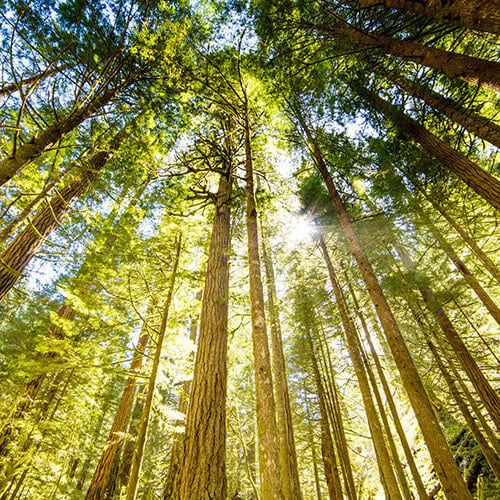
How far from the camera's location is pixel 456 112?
5.11 meters

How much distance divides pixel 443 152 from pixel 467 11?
2960 millimetres

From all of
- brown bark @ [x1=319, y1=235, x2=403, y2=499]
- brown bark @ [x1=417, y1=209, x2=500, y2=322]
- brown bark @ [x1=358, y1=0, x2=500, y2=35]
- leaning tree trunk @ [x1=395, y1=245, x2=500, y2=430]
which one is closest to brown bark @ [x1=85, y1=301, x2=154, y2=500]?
brown bark @ [x1=319, y1=235, x2=403, y2=499]

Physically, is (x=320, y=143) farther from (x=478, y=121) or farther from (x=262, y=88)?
(x=478, y=121)

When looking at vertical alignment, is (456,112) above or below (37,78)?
above

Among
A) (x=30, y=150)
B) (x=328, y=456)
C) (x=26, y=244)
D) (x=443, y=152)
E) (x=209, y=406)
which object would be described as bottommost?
(x=328, y=456)

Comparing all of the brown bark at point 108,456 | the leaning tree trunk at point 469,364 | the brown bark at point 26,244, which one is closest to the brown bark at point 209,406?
the brown bark at point 108,456

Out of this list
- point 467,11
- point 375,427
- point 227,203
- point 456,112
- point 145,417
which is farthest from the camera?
point 227,203

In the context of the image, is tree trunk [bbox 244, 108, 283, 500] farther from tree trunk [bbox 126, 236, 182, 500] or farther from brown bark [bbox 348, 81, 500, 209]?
brown bark [bbox 348, 81, 500, 209]

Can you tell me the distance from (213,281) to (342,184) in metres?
5.76

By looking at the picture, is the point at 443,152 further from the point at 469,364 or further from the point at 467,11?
the point at 469,364

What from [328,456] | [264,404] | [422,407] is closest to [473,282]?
[422,407]

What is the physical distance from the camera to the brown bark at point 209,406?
2.48m

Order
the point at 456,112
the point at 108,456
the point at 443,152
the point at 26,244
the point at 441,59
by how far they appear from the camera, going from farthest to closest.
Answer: the point at 108,456 < the point at 443,152 < the point at 456,112 < the point at 26,244 < the point at 441,59

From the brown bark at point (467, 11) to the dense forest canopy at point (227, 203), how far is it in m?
0.02
